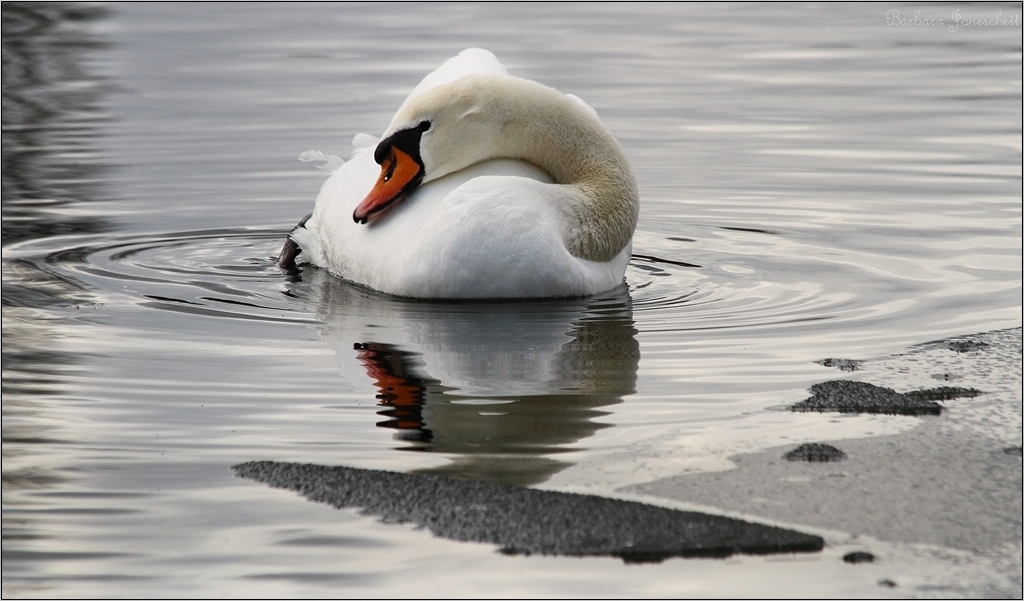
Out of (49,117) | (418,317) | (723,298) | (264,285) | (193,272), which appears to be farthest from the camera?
(49,117)

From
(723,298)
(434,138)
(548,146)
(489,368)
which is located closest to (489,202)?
(434,138)

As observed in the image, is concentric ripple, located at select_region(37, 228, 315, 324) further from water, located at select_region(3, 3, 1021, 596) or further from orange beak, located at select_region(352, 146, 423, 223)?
orange beak, located at select_region(352, 146, 423, 223)

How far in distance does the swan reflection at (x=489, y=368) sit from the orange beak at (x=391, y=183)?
42 cm

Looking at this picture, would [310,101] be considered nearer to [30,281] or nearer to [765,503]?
[30,281]

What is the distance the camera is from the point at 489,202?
6617 mm

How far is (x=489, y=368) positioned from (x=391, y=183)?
1691mm

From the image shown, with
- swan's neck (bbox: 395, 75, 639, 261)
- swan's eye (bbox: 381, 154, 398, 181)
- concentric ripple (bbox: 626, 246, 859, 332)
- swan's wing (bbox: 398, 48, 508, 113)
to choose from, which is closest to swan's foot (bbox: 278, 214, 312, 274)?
swan's wing (bbox: 398, 48, 508, 113)

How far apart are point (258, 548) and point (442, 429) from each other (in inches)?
43.7

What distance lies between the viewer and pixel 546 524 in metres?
4.06

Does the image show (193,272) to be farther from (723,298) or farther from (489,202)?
(723,298)

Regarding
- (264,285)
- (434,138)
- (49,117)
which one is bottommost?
(264,285)

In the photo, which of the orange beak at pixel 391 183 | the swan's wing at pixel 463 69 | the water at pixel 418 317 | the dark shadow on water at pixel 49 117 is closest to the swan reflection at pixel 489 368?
the water at pixel 418 317

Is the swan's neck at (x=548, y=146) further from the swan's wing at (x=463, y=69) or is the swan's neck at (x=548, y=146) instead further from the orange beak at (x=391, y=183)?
the swan's wing at (x=463, y=69)

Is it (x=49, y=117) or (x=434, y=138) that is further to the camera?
(x=49, y=117)
